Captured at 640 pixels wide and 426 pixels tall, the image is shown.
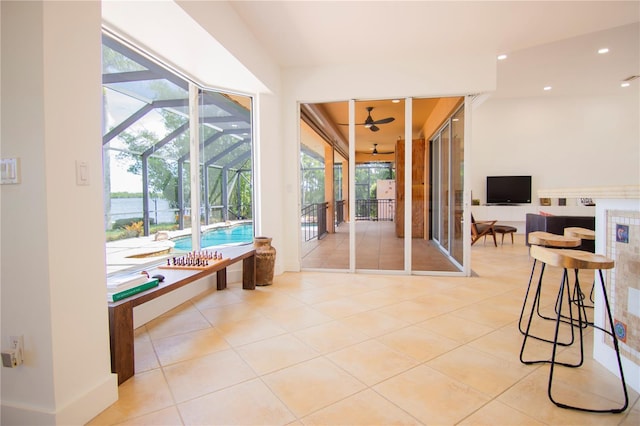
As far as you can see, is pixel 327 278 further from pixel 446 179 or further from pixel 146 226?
pixel 446 179

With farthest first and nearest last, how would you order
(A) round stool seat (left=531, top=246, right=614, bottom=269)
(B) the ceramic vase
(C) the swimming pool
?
(B) the ceramic vase
(C) the swimming pool
(A) round stool seat (left=531, top=246, right=614, bottom=269)

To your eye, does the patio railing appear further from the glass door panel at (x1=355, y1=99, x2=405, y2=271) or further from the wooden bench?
the wooden bench

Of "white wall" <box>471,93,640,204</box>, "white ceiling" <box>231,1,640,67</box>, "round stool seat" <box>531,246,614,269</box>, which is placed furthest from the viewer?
"white wall" <box>471,93,640,204</box>

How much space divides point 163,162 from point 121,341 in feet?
6.54

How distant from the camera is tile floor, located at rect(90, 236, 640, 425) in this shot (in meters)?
1.65

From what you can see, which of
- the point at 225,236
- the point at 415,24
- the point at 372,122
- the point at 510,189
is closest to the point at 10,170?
the point at 225,236

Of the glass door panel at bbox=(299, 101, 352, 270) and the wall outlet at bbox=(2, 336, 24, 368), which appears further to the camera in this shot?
the glass door panel at bbox=(299, 101, 352, 270)

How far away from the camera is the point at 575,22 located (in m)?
3.44

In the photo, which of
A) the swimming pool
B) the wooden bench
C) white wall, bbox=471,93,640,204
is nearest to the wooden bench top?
the wooden bench

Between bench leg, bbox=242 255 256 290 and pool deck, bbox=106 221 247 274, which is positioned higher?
pool deck, bbox=106 221 247 274

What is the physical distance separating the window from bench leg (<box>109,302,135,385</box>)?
3.01 feet

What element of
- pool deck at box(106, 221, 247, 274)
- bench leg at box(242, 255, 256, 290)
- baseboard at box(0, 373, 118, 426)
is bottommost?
baseboard at box(0, 373, 118, 426)

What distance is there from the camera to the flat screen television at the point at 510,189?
26.1ft

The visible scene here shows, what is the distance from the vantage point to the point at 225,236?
171 inches
